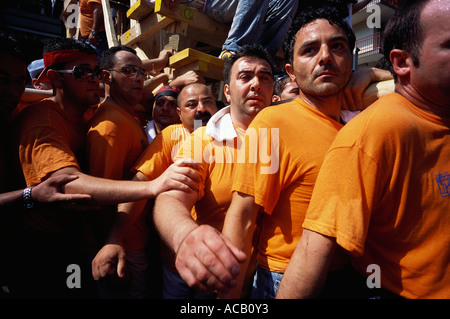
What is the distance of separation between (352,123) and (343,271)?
77 cm

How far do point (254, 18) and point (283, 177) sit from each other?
2.78m

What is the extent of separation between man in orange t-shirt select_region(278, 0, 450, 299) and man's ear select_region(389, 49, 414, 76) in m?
0.07

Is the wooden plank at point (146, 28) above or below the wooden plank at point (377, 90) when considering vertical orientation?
above

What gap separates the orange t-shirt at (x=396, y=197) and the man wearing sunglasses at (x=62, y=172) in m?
0.87

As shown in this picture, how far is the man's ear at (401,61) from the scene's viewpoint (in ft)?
4.09

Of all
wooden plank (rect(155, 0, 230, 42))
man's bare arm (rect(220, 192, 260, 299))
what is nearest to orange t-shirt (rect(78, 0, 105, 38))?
wooden plank (rect(155, 0, 230, 42))

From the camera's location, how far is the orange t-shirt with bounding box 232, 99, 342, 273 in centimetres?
141

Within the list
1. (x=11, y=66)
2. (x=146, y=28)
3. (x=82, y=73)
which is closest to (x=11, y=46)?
(x=11, y=66)

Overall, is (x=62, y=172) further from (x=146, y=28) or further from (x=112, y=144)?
(x=146, y=28)

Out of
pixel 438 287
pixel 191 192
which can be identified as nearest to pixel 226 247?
pixel 191 192

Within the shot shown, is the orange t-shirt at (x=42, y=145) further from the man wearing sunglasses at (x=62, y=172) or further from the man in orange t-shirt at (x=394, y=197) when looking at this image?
the man in orange t-shirt at (x=394, y=197)

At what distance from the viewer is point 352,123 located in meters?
1.18

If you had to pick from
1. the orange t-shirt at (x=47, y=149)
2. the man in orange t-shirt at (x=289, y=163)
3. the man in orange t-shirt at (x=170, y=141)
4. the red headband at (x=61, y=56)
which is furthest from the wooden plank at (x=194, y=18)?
the man in orange t-shirt at (x=289, y=163)
